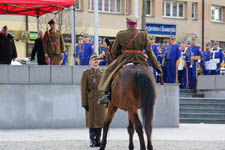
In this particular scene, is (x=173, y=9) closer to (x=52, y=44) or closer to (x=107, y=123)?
(x=52, y=44)

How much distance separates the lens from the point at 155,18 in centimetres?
4719

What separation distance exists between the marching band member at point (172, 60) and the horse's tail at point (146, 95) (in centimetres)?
1390

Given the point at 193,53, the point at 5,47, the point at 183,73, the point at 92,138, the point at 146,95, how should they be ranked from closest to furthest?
the point at 146,95
the point at 92,138
the point at 5,47
the point at 193,53
the point at 183,73

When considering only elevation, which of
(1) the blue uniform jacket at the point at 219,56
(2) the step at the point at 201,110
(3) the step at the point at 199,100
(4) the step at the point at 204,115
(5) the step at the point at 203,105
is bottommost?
(4) the step at the point at 204,115

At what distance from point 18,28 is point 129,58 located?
29.2m

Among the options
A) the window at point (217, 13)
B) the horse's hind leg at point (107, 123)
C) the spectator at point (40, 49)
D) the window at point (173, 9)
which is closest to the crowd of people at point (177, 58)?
the spectator at point (40, 49)

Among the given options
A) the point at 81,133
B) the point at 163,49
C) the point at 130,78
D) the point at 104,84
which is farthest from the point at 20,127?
the point at 163,49

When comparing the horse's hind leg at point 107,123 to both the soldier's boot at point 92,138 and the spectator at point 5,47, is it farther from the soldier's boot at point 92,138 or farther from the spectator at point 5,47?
the spectator at point 5,47

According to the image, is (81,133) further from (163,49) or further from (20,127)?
(163,49)

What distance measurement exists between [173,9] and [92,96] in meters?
37.2

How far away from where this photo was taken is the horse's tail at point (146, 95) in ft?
33.9

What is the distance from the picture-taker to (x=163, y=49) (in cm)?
2477

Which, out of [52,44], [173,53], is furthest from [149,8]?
[52,44]

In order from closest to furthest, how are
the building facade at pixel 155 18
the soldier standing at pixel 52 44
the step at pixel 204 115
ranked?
the soldier standing at pixel 52 44 < the step at pixel 204 115 < the building facade at pixel 155 18
